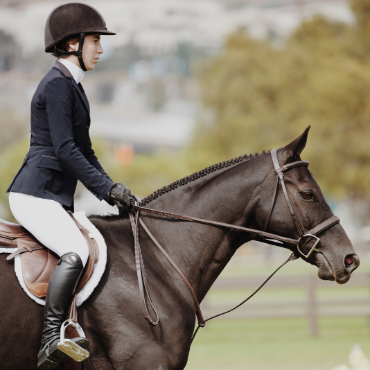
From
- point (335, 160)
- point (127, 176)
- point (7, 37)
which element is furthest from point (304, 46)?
point (7, 37)

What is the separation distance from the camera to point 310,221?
407 cm

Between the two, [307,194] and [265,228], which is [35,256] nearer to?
[265,228]

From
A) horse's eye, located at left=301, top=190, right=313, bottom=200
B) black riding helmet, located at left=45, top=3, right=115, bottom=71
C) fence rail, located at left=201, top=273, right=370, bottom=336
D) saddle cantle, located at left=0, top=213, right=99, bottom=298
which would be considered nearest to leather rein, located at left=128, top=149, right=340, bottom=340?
horse's eye, located at left=301, top=190, right=313, bottom=200

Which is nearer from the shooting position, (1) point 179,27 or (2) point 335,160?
(2) point 335,160

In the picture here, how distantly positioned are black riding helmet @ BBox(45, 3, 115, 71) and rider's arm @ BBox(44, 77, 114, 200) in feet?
1.09

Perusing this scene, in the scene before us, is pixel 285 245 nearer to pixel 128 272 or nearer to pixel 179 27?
pixel 128 272

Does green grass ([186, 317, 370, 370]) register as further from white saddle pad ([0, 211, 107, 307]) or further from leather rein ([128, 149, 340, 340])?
white saddle pad ([0, 211, 107, 307])

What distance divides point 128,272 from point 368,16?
28043mm

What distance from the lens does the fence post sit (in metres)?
12.6

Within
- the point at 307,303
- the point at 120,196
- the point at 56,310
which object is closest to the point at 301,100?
the point at 307,303

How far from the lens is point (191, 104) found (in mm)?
122375

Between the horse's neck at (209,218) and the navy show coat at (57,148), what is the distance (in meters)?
0.59

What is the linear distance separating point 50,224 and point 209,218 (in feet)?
3.99

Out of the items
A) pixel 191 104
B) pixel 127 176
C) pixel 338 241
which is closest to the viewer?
pixel 338 241
